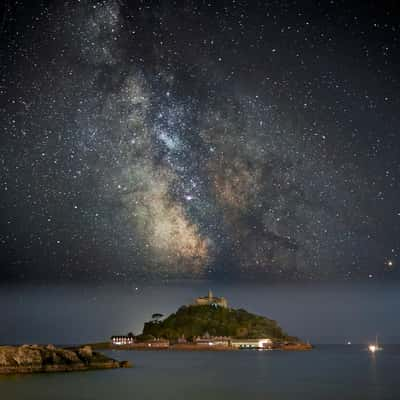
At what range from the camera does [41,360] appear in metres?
71.3

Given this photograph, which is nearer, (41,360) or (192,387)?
Answer: (192,387)

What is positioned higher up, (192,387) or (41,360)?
(41,360)

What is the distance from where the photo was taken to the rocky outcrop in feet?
226

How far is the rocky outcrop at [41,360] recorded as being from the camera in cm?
6894

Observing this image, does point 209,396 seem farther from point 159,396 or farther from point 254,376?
point 254,376

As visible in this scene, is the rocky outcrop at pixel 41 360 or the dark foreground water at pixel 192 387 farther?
the rocky outcrop at pixel 41 360

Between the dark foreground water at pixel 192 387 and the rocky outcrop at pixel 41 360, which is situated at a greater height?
the rocky outcrop at pixel 41 360

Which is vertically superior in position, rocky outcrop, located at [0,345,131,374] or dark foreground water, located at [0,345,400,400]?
rocky outcrop, located at [0,345,131,374]

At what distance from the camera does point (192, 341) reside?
7751 inches

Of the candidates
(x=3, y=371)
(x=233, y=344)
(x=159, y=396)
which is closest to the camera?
(x=159, y=396)

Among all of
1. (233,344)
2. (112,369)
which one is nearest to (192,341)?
(233,344)

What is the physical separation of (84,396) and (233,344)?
147 m

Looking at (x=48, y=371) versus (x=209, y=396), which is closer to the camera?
(x=209, y=396)

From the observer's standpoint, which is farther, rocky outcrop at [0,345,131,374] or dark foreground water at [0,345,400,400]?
rocky outcrop at [0,345,131,374]
